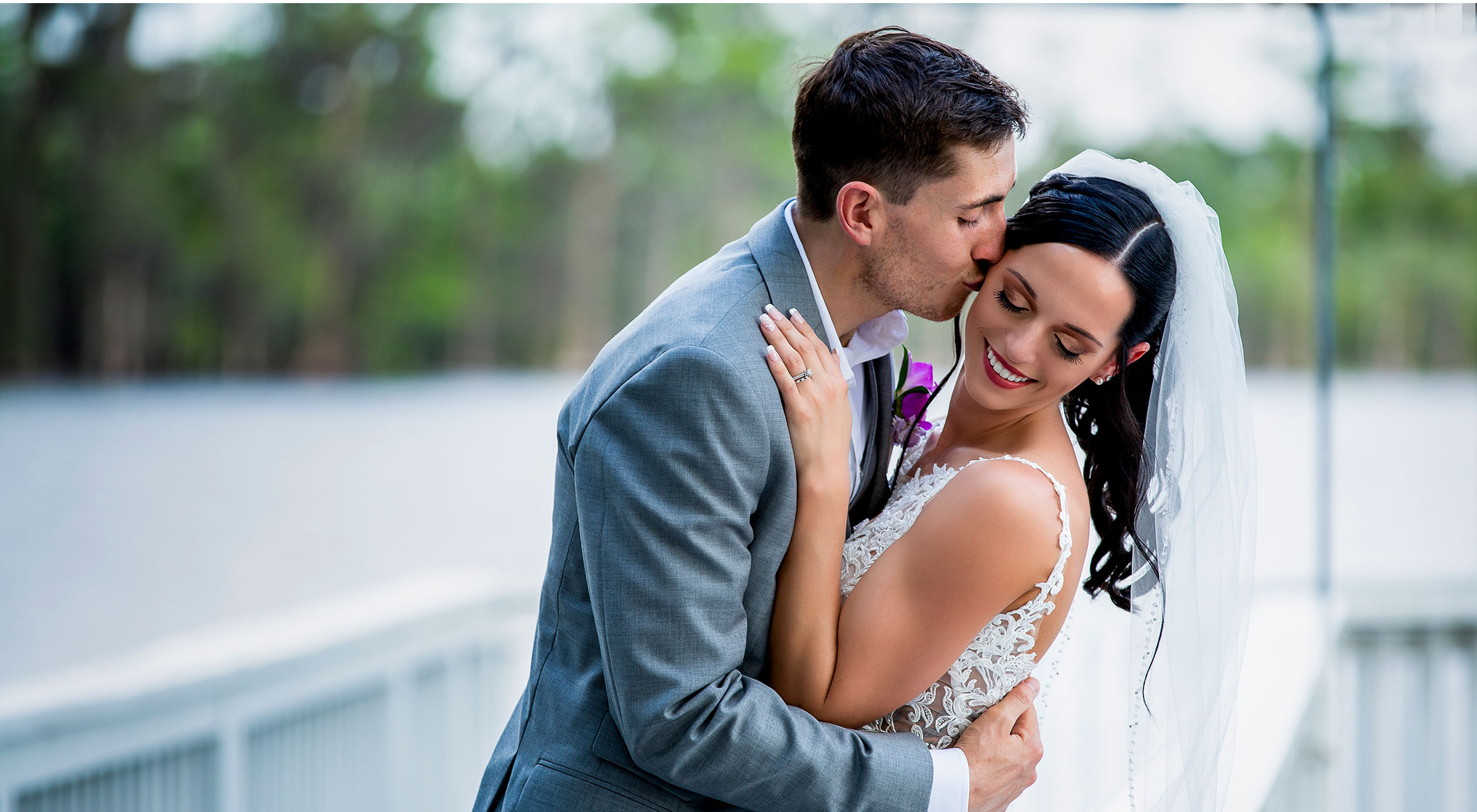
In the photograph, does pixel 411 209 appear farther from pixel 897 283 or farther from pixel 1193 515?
pixel 1193 515

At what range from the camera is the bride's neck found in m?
1.60

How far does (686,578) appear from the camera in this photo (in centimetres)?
118

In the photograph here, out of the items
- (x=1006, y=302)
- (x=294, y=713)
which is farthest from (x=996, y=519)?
(x=294, y=713)

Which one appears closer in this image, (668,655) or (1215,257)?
(668,655)

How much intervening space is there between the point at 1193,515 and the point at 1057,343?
1.25 ft

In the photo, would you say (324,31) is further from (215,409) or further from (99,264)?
(215,409)

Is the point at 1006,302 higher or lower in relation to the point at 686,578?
higher

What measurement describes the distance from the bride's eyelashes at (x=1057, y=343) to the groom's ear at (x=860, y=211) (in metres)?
0.23

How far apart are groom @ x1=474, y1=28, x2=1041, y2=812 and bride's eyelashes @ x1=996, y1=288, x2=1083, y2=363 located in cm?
5

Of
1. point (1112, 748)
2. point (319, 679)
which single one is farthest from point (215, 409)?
point (1112, 748)

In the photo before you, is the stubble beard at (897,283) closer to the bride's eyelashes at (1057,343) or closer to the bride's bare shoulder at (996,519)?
the bride's eyelashes at (1057,343)

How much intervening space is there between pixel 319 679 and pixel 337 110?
18.3ft

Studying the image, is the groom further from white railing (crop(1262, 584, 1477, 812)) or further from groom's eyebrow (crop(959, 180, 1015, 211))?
white railing (crop(1262, 584, 1477, 812))

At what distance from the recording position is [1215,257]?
1.58 metres
